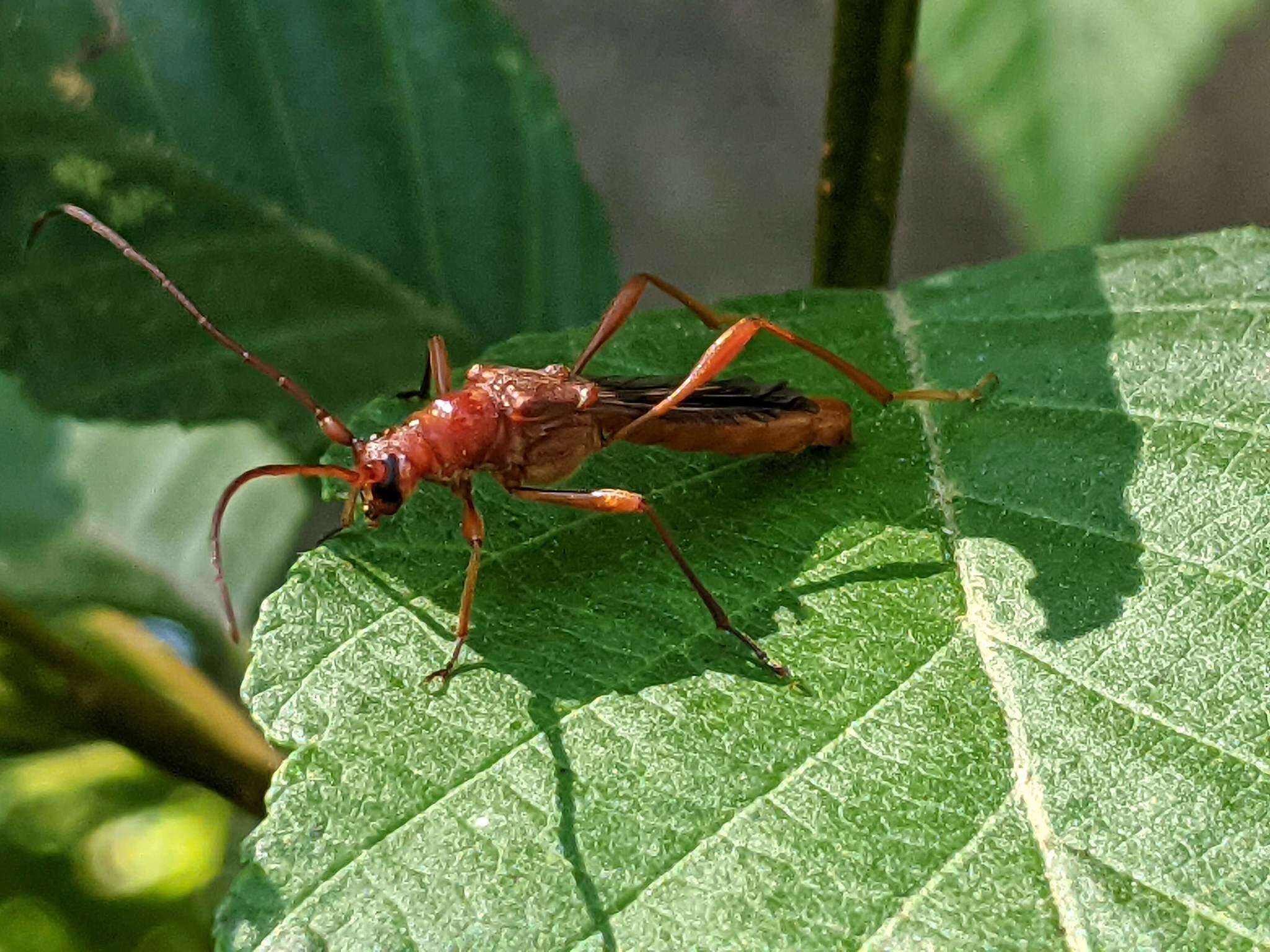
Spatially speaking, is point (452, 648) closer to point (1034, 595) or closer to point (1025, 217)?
point (1034, 595)

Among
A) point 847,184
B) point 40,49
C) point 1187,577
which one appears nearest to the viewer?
point 1187,577

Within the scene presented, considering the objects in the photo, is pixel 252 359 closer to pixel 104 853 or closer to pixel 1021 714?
pixel 1021 714

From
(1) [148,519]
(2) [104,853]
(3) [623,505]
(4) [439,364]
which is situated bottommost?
(2) [104,853]

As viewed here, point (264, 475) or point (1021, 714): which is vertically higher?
point (264, 475)

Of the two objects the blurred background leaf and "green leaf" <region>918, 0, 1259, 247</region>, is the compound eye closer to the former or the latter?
the blurred background leaf

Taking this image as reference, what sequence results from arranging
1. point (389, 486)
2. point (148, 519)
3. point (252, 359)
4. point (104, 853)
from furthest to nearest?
point (148, 519)
point (104, 853)
point (252, 359)
point (389, 486)

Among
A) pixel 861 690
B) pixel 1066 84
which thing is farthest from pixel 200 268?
pixel 1066 84

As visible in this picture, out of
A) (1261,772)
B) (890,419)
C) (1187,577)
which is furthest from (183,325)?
(1261,772)

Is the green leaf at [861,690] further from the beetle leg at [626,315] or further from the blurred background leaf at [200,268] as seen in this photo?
the blurred background leaf at [200,268]
